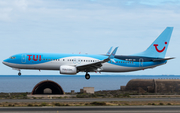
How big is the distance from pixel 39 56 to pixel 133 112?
28.2 metres

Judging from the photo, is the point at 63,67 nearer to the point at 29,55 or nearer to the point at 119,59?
the point at 29,55

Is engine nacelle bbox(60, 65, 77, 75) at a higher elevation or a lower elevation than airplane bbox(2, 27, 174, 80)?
lower

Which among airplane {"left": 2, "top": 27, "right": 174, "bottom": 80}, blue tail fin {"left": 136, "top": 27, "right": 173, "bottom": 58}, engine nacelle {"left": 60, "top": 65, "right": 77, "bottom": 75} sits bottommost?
engine nacelle {"left": 60, "top": 65, "right": 77, "bottom": 75}

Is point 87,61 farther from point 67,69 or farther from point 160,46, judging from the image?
point 160,46

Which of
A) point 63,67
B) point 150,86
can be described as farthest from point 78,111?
point 150,86

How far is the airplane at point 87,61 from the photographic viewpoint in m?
49.1

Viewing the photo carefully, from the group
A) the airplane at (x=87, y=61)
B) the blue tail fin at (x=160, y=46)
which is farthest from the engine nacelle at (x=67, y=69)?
the blue tail fin at (x=160, y=46)

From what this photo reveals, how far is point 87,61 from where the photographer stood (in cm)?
5119

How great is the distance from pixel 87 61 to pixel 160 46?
17.3m

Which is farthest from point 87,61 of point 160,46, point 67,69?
point 160,46

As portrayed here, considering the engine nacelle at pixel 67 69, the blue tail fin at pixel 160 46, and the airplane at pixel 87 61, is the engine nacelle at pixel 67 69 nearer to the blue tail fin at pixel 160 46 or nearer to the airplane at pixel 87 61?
the airplane at pixel 87 61

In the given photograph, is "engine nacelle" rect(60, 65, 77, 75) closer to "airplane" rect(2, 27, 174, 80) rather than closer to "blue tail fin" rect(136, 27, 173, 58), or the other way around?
"airplane" rect(2, 27, 174, 80)

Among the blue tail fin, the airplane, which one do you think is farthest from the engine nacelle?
the blue tail fin

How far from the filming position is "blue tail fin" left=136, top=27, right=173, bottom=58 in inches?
2226
